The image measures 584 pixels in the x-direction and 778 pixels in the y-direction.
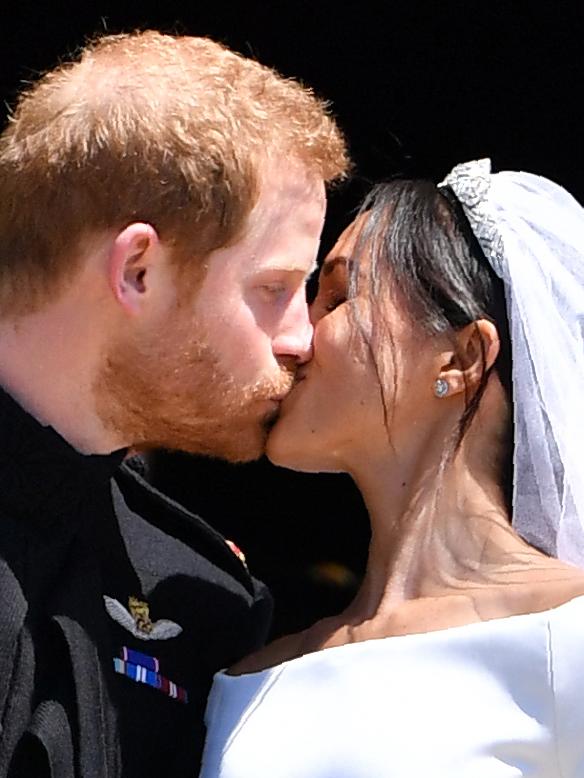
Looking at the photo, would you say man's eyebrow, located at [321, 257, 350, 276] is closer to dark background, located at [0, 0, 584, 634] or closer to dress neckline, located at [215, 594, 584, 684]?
dress neckline, located at [215, 594, 584, 684]

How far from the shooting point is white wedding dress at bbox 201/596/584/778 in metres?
1.81

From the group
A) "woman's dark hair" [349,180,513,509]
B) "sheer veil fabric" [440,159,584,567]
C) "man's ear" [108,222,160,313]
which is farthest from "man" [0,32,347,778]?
"sheer veil fabric" [440,159,584,567]

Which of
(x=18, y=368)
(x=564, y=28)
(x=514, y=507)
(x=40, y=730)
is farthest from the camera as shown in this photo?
(x=564, y=28)

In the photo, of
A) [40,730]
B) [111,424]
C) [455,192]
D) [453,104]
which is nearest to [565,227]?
[455,192]

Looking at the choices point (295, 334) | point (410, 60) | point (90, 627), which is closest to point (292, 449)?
point (295, 334)

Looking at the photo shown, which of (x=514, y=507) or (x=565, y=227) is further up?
(x=565, y=227)

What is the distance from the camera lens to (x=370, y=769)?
Answer: 1.83 meters

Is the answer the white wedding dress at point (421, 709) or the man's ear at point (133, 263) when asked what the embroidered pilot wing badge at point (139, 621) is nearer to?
the white wedding dress at point (421, 709)

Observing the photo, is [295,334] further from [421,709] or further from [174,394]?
[421,709]

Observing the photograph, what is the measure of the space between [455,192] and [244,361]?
360mm

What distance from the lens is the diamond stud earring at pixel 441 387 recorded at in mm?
2016

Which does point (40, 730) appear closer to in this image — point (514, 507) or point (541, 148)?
point (514, 507)

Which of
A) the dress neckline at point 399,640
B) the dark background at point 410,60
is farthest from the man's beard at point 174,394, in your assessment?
the dark background at point 410,60

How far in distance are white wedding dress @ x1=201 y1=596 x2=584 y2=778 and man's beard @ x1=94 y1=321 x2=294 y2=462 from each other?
0.29 metres
